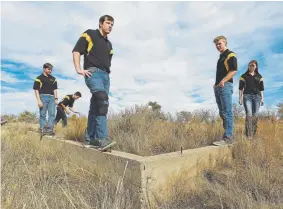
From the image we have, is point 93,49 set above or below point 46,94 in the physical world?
above

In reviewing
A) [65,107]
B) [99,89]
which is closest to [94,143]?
[99,89]

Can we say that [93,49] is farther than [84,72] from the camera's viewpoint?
Yes

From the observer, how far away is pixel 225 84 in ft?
16.8

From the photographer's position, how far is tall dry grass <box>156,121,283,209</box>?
291 cm

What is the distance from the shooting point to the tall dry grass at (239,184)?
2908 mm

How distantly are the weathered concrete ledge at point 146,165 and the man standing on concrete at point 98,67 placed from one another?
0.27 m

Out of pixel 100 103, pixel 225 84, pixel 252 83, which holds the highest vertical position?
pixel 252 83

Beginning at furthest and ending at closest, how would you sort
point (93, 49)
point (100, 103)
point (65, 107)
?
1. point (65, 107)
2. point (93, 49)
3. point (100, 103)

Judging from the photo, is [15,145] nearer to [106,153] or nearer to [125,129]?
[125,129]

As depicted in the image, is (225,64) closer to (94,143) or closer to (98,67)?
(98,67)

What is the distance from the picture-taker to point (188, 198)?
3.37 metres

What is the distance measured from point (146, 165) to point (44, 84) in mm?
5437

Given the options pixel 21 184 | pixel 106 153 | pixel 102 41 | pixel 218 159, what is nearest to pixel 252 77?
pixel 218 159

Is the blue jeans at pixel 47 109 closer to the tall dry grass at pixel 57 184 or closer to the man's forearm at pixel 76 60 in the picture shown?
the tall dry grass at pixel 57 184
